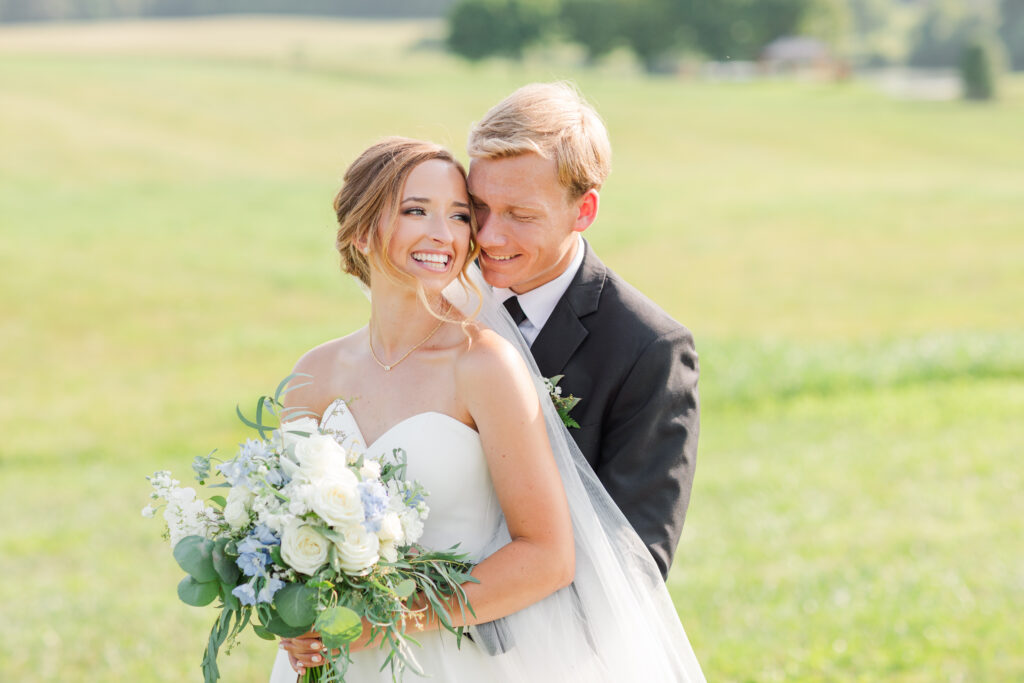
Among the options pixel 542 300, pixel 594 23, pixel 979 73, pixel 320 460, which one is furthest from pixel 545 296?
pixel 594 23

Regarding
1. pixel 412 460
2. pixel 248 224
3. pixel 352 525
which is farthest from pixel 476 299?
pixel 248 224

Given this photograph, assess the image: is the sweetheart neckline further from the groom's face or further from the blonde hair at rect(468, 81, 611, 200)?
the blonde hair at rect(468, 81, 611, 200)

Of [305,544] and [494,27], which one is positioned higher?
[305,544]

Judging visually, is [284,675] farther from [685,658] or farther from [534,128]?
[534,128]

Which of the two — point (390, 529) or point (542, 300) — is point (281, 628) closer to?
point (390, 529)

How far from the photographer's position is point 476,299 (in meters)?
3.77

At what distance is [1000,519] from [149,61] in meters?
54.2

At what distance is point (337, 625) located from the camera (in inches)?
111

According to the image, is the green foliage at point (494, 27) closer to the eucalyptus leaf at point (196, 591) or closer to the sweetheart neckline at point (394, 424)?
the sweetheart neckline at point (394, 424)

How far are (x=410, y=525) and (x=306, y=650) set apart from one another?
1.83 ft

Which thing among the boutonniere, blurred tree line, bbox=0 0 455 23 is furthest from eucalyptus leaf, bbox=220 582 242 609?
blurred tree line, bbox=0 0 455 23

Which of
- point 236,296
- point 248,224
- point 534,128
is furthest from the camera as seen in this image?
point 248,224

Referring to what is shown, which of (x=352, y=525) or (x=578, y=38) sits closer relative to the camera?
(x=352, y=525)

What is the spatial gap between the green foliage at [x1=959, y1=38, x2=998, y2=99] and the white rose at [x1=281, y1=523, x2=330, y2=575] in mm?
62381
